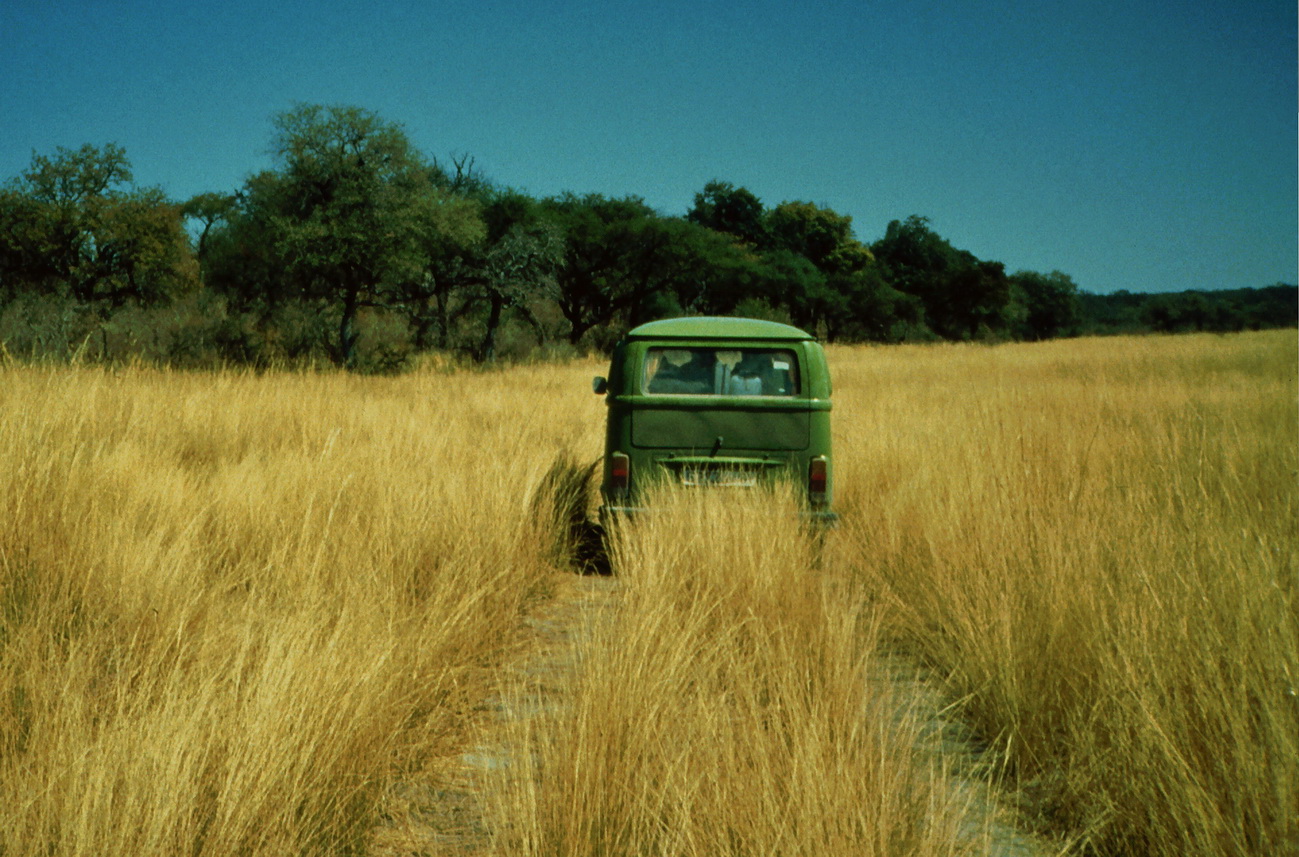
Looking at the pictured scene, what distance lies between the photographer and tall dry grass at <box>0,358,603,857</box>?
2.23 metres

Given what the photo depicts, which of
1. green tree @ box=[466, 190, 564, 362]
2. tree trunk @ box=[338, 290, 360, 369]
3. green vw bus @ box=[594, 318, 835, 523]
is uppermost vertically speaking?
green tree @ box=[466, 190, 564, 362]

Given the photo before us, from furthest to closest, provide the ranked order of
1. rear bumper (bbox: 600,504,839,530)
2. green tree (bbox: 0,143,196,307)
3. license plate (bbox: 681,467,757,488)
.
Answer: green tree (bbox: 0,143,196,307) < license plate (bbox: 681,467,757,488) < rear bumper (bbox: 600,504,839,530)

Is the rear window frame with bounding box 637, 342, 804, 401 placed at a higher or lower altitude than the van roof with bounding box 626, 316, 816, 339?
lower

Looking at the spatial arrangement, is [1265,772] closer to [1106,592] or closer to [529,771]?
[1106,592]

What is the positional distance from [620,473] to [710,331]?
1296mm

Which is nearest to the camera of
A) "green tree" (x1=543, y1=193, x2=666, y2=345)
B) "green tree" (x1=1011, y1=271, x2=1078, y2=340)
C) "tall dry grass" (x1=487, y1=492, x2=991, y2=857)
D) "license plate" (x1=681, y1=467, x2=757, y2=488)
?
"tall dry grass" (x1=487, y1=492, x2=991, y2=857)

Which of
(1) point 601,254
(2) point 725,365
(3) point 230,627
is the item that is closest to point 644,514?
(2) point 725,365

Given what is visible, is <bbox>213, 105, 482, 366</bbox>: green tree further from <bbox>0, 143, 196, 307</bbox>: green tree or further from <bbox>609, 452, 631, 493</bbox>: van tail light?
<bbox>609, 452, 631, 493</bbox>: van tail light

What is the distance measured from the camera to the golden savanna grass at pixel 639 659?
2.22 meters

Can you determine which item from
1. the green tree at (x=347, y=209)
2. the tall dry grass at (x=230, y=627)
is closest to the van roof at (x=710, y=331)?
the tall dry grass at (x=230, y=627)

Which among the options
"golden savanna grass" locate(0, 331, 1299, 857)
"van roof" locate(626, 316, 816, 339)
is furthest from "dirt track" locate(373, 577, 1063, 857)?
"van roof" locate(626, 316, 816, 339)

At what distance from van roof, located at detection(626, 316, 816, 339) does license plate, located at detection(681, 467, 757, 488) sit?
103 centimetres

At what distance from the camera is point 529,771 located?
7.69ft

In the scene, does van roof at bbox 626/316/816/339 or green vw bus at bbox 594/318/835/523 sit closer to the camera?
green vw bus at bbox 594/318/835/523
